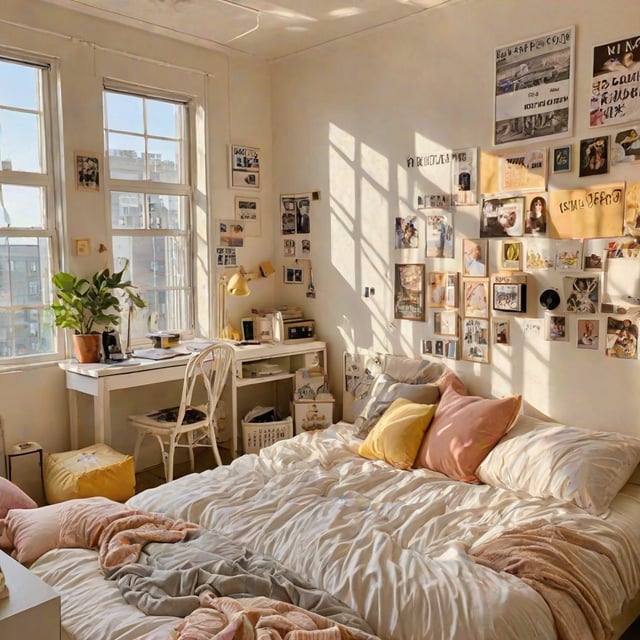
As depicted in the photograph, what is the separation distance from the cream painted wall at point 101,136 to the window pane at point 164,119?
0.46 ft

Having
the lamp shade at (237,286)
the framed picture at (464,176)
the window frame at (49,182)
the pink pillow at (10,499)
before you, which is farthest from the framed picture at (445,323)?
the pink pillow at (10,499)

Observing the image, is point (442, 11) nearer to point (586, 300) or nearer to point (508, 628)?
point (586, 300)

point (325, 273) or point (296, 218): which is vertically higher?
point (296, 218)

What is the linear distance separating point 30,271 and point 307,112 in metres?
2.05

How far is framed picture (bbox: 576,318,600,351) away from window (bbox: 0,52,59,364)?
2.82 metres

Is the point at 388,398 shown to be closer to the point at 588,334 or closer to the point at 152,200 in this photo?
the point at 588,334

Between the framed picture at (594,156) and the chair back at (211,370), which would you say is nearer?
the framed picture at (594,156)

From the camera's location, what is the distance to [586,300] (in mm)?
3121

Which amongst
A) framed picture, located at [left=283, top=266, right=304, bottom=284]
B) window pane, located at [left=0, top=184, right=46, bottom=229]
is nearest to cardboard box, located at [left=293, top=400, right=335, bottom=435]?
framed picture, located at [left=283, top=266, right=304, bottom=284]

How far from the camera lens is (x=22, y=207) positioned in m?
3.62

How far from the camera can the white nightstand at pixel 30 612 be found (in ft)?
5.05

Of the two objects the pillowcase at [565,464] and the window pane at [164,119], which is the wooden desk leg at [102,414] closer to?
the window pane at [164,119]

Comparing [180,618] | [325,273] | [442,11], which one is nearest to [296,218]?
[325,273]

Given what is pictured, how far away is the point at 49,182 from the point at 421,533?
9.08 feet
